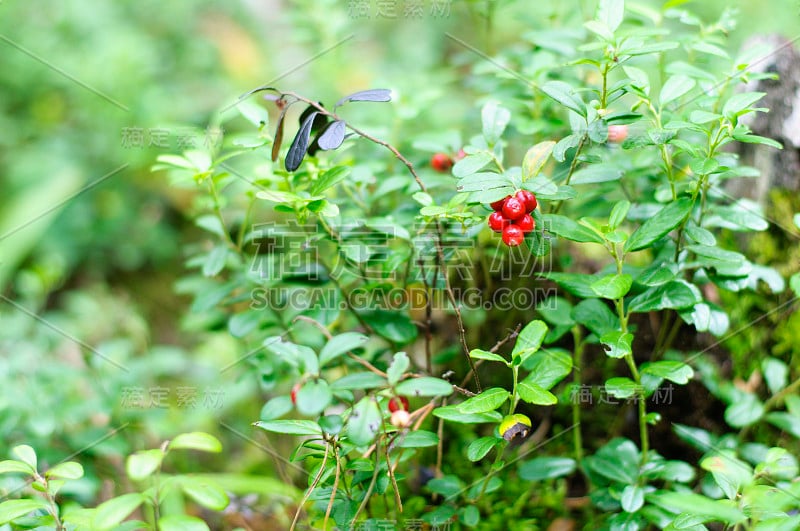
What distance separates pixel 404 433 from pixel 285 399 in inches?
8.8

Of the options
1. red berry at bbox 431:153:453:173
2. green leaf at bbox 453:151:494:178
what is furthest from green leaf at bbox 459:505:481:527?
red berry at bbox 431:153:453:173

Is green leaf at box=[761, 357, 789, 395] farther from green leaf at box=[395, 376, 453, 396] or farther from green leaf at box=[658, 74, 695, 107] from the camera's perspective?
green leaf at box=[395, 376, 453, 396]

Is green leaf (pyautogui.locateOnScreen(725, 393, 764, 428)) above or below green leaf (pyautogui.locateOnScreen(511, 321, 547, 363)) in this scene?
below

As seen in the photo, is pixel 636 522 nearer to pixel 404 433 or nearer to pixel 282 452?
pixel 404 433

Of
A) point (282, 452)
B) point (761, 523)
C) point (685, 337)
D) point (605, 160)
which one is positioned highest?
point (605, 160)

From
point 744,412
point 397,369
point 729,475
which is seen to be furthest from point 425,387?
point 744,412

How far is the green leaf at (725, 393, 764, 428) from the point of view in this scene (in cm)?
126

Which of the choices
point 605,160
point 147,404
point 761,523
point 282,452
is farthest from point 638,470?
point 147,404

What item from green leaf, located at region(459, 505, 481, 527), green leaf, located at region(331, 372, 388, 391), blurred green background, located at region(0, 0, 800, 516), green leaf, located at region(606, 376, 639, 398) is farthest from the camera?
blurred green background, located at region(0, 0, 800, 516)

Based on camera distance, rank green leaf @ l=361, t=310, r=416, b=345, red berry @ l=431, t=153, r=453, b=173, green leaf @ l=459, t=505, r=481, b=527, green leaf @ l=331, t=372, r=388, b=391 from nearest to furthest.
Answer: green leaf @ l=331, t=372, r=388, b=391 → green leaf @ l=459, t=505, r=481, b=527 → green leaf @ l=361, t=310, r=416, b=345 → red berry @ l=431, t=153, r=453, b=173

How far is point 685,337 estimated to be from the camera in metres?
1.49

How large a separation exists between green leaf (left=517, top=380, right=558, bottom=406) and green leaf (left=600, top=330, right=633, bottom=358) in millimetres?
124

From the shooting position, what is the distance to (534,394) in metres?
0.92

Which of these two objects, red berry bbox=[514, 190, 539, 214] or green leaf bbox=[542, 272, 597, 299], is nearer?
red berry bbox=[514, 190, 539, 214]
